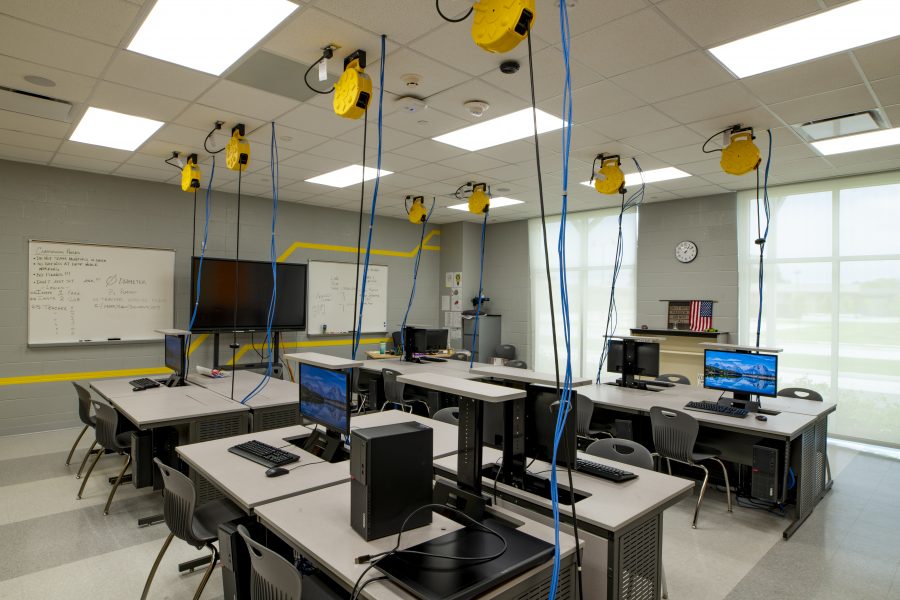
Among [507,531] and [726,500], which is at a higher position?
[507,531]

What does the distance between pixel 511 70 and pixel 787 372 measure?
17.7ft

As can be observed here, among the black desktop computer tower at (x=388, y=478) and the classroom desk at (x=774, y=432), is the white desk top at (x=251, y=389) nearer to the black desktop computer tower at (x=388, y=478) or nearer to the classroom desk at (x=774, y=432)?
the black desktop computer tower at (x=388, y=478)

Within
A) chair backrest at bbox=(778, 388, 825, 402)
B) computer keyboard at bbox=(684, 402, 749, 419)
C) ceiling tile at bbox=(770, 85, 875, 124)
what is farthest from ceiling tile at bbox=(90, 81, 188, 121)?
chair backrest at bbox=(778, 388, 825, 402)

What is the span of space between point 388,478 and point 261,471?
3.13ft

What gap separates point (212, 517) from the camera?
2480mm

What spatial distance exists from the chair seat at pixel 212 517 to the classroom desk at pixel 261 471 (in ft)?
0.46

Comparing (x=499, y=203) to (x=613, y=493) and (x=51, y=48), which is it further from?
(x=613, y=493)

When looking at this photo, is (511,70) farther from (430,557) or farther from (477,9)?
(430,557)

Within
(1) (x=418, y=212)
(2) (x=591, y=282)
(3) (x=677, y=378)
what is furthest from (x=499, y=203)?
(3) (x=677, y=378)

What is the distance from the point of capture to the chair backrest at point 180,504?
2182 millimetres

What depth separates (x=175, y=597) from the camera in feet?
8.34

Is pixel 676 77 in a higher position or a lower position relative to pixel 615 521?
higher

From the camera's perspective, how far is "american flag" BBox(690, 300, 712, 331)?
21.2 feet

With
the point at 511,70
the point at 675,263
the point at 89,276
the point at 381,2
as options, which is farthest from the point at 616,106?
the point at 89,276
